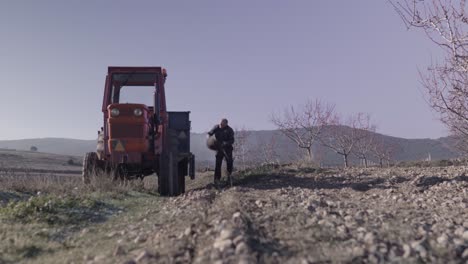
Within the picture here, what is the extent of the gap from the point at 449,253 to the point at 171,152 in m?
7.81

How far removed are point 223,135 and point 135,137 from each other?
118 inches

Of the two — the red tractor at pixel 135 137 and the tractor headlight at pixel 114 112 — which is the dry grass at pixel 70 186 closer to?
the red tractor at pixel 135 137

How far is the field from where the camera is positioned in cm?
408

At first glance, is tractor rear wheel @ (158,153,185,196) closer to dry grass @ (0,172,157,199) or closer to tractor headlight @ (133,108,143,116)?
dry grass @ (0,172,157,199)

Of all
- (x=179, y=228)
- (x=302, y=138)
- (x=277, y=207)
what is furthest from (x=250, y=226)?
(x=302, y=138)

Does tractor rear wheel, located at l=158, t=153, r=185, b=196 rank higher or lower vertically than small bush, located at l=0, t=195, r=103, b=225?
higher

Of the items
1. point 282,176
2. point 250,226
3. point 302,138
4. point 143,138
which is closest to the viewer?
point 250,226

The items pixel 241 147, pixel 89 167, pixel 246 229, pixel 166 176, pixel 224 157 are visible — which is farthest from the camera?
pixel 241 147

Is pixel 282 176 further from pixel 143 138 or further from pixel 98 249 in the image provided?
pixel 98 249

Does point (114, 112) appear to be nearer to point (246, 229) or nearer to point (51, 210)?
point (51, 210)

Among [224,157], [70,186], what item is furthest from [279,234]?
[224,157]

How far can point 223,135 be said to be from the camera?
13.2 meters

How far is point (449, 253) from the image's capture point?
416cm

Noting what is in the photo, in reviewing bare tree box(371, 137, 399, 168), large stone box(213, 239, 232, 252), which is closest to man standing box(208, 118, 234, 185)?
large stone box(213, 239, 232, 252)
